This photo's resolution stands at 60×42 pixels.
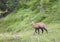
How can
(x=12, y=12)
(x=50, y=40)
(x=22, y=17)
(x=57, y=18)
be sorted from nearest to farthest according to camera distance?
(x=50, y=40) → (x=57, y=18) → (x=22, y=17) → (x=12, y=12)

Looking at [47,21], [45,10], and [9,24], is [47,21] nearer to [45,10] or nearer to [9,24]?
[45,10]

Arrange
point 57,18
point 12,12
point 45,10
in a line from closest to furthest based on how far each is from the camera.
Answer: point 57,18
point 45,10
point 12,12

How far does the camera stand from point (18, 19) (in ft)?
86.1

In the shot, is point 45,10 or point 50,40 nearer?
point 50,40

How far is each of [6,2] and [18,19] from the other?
3514mm

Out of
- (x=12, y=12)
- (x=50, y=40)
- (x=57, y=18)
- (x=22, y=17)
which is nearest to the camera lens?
(x=50, y=40)

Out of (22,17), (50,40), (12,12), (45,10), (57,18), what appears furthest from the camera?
(12,12)

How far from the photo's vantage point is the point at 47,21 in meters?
22.4

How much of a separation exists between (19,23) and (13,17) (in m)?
2.61

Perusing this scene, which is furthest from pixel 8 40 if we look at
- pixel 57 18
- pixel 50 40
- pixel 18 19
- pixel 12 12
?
pixel 12 12

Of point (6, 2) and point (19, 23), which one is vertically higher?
point (6, 2)

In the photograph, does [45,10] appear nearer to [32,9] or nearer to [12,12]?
[32,9]

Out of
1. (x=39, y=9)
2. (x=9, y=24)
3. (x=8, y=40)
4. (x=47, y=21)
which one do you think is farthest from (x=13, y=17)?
(x=8, y=40)

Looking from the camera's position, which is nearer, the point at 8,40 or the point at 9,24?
the point at 8,40
